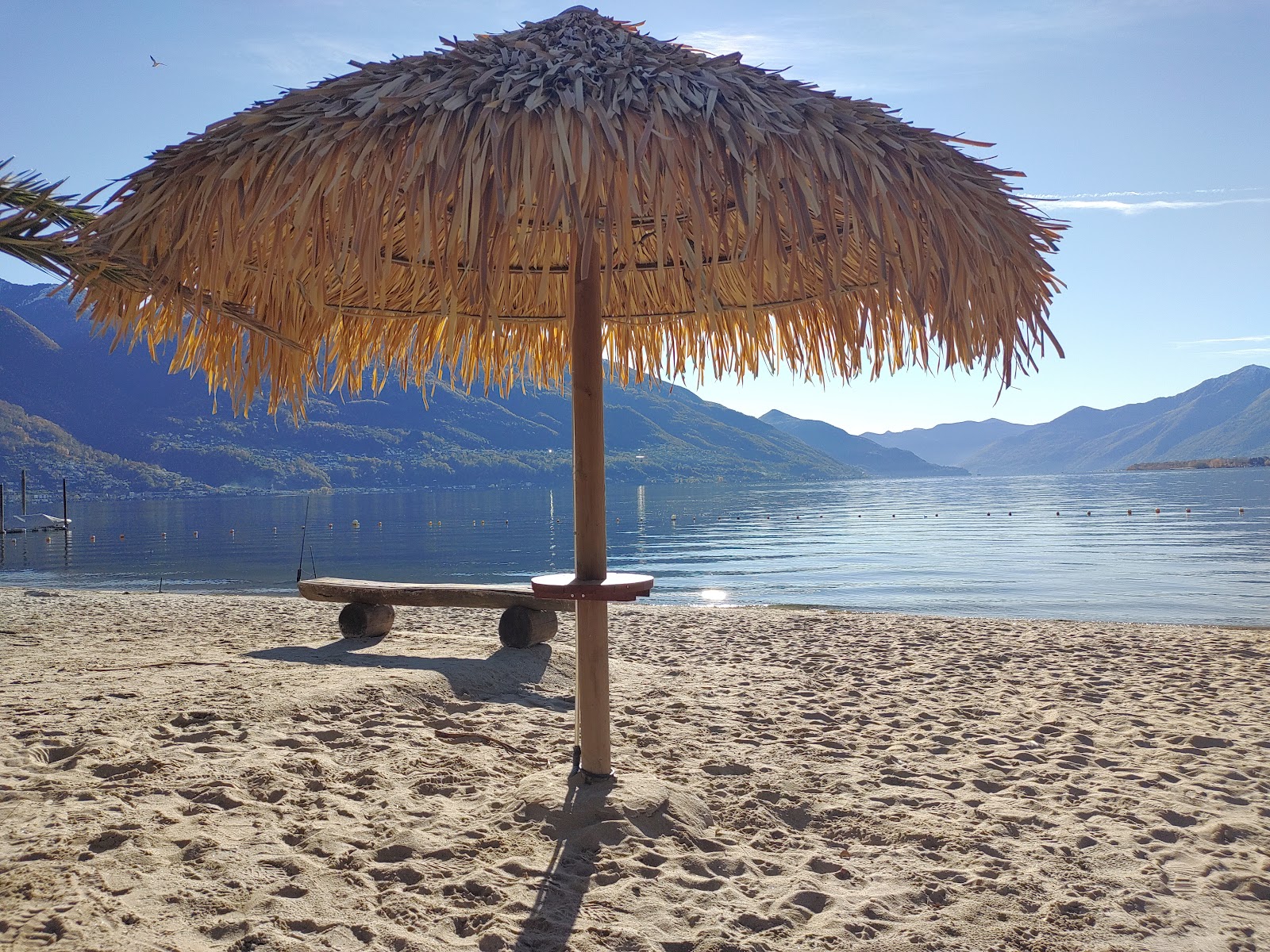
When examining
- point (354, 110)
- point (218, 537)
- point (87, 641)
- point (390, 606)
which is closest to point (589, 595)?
point (354, 110)

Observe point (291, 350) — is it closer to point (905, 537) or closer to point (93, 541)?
point (905, 537)

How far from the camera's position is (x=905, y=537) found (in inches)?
1565

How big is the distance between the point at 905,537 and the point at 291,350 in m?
38.5

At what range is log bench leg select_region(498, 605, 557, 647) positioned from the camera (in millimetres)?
7043

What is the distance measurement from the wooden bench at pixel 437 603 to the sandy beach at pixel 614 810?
29cm

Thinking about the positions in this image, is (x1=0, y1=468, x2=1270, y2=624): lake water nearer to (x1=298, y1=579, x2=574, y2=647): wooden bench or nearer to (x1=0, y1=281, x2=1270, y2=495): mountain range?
(x1=298, y1=579, x2=574, y2=647): wooden bench

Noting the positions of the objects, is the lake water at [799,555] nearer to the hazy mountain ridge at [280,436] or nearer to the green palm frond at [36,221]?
the green palm frond at [36,221]

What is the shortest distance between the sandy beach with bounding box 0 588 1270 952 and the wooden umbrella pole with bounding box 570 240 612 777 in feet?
1.12

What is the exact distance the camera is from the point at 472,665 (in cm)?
634

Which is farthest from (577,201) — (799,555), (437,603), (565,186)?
(799,555)

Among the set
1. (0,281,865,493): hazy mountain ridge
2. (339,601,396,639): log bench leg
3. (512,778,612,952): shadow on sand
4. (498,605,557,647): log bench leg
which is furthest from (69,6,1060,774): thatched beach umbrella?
(0,281,865,493): hazy mountain ridge

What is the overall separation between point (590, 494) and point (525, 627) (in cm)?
367

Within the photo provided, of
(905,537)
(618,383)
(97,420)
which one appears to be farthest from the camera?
(97,420)

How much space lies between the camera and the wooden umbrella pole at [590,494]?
356cm
